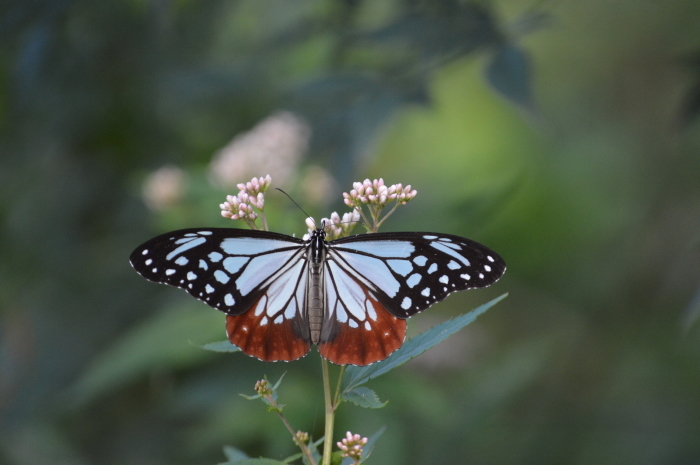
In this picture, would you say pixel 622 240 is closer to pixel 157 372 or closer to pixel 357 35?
pixel 357 35

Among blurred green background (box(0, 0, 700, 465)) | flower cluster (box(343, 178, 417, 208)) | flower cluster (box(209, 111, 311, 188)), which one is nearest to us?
flower cluster (box(343, 178, 417, 208))

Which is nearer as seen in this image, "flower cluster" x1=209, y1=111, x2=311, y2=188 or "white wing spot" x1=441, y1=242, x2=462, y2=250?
"white wing spot" x1=441, y1=242, x2=462, y2=250

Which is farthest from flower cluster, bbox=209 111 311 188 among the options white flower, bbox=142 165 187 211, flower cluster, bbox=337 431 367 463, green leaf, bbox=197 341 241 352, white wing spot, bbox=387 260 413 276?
flower cluster, bbox=337 431 367 463

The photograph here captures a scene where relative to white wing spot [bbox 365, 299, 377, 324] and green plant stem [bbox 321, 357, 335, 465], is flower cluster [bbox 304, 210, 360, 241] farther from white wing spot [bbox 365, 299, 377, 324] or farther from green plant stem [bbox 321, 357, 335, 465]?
green plant stem [bbox 321, 357, 335, 465]

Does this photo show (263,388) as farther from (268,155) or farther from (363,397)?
(268,155)

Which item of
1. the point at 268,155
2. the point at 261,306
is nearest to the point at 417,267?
the point at 261,306

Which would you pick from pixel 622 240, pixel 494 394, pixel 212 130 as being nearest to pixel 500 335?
pixel 622 240
